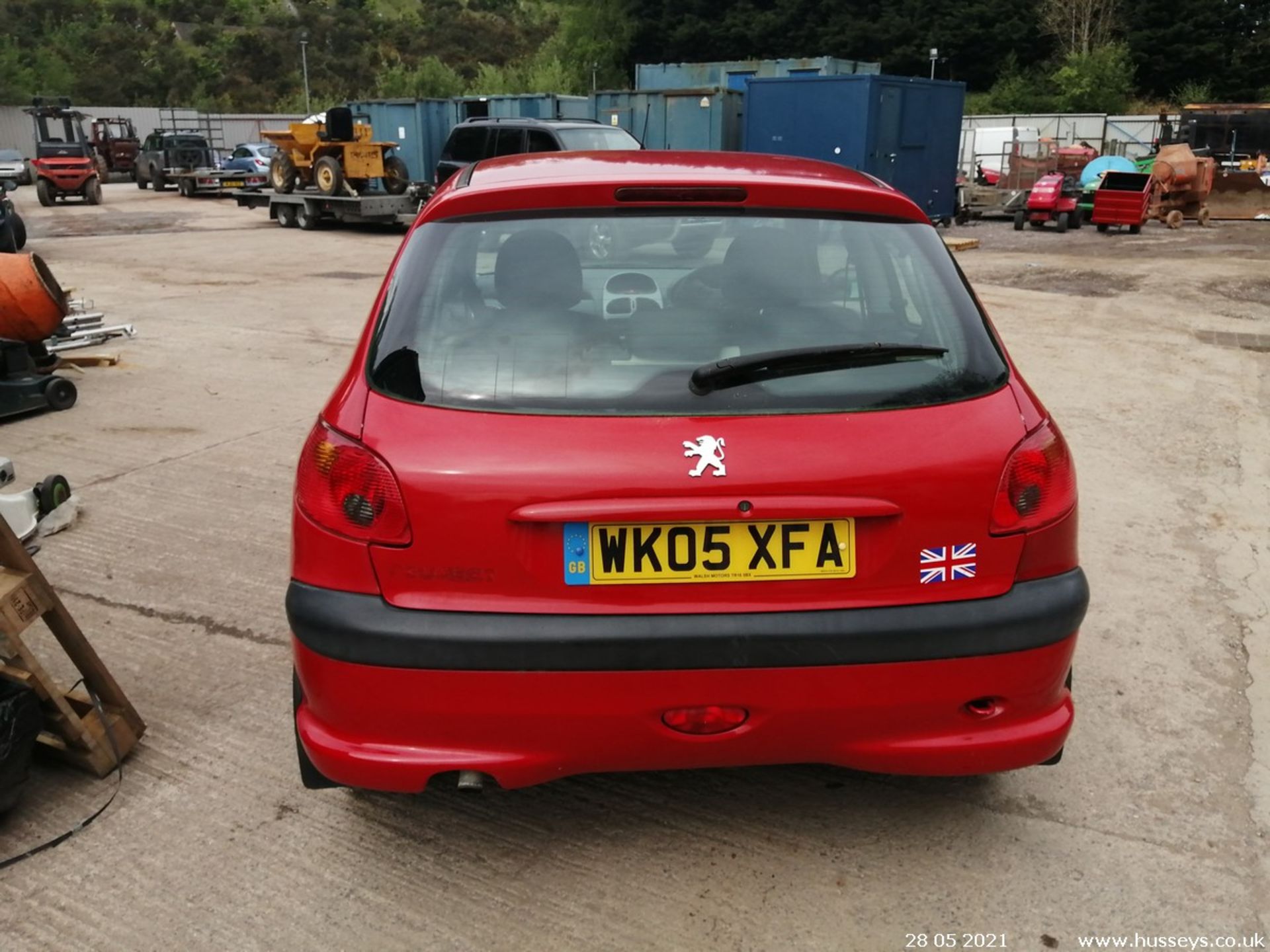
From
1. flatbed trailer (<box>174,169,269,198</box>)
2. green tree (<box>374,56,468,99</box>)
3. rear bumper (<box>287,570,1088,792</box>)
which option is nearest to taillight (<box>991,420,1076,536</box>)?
rear bumper (<box>287,570,1088,792</box>)

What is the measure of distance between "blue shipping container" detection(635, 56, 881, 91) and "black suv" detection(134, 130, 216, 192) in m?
13.9

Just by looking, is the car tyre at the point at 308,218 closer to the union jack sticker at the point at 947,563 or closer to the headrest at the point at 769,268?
the headrest at the point at 769,268

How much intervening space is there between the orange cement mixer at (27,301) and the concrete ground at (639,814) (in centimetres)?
207

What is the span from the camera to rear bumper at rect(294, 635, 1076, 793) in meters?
2.23

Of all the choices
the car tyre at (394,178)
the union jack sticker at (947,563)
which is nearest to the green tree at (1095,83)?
the car tyre at (394,178)

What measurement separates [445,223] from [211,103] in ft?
266

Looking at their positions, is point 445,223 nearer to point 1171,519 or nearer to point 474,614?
point 474,614

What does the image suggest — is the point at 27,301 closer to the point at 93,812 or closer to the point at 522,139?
the point at 93,812

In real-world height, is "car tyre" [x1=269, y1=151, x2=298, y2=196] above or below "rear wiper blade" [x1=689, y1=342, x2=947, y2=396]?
below

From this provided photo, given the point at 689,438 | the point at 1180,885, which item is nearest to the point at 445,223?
the point at 689,438

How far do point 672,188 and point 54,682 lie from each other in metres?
2.12

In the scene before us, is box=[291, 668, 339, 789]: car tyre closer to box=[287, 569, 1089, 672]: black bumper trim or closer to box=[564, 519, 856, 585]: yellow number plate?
box=[287, 569, 1089, 672]: black bumper trim

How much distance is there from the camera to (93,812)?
2.84 metres

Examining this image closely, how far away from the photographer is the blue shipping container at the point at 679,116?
2397 cm
